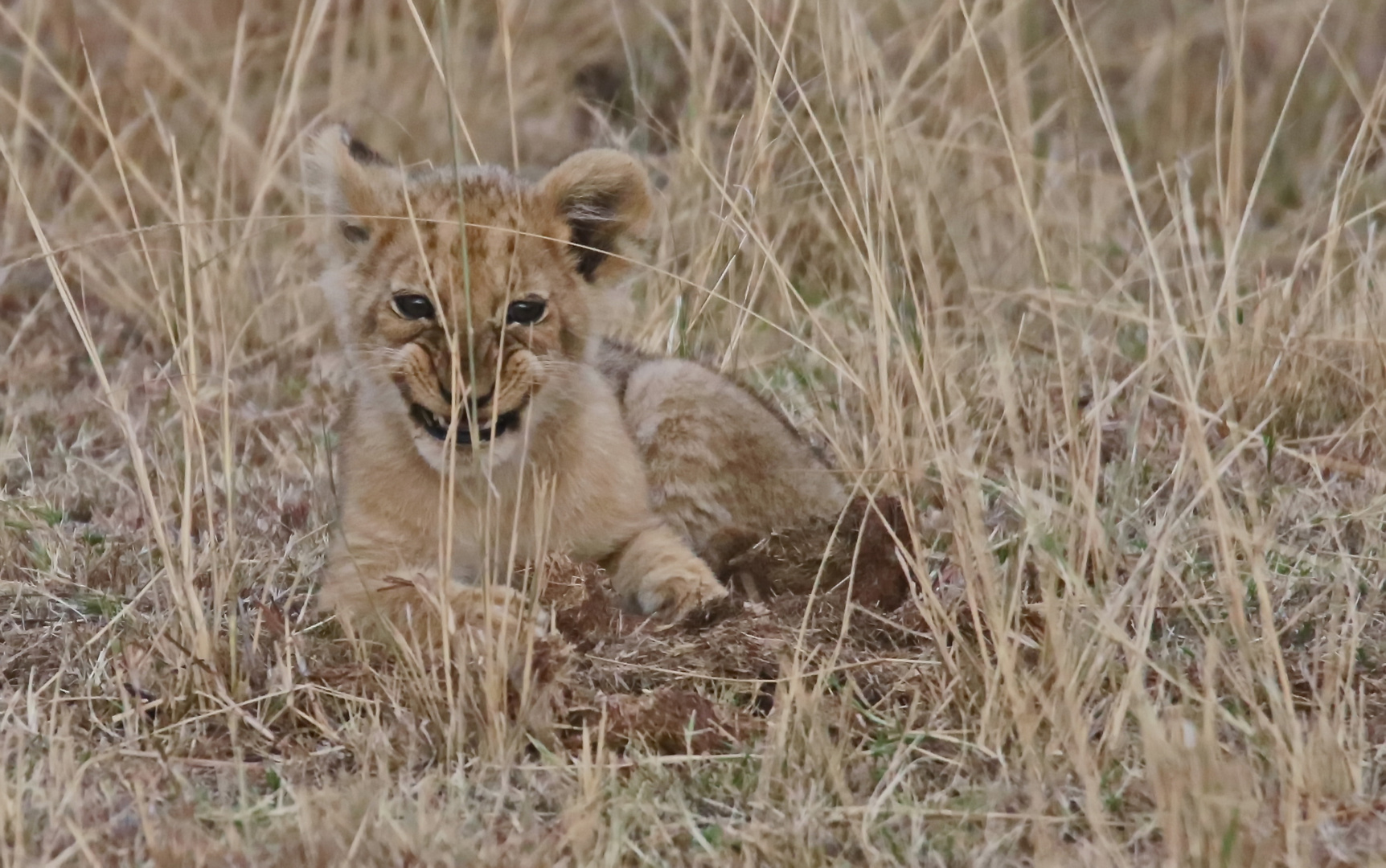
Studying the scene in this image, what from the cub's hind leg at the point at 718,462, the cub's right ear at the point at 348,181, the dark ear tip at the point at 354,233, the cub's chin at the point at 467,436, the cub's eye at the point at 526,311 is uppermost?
the cub's right ear at the point at 348,181

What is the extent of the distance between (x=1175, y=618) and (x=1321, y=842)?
3.56ft

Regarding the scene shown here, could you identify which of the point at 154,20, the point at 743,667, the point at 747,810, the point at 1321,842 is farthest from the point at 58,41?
the point at 1321,842

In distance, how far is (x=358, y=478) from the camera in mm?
4629

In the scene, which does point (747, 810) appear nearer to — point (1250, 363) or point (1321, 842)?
point (1321, 842)

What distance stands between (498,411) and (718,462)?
100 cm

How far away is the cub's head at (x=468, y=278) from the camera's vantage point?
418cm

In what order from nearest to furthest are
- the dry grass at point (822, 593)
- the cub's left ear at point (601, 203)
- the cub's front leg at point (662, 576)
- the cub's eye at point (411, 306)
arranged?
the dry grass at point (822, 593) < the cub's eye at point (411, 306) < the cub's front leg at point (662, 576) < the cub's left ear at point (601, 203)

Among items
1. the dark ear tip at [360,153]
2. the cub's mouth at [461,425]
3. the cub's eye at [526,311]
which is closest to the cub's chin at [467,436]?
the cub's mouth at [461,425]

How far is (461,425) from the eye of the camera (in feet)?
13.8

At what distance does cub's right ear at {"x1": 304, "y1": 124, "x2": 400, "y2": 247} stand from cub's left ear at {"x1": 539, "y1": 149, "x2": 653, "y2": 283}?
1.18 ft

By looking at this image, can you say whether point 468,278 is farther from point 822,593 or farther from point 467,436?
point 822,593

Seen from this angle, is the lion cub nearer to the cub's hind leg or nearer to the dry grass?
the cub's hind leg

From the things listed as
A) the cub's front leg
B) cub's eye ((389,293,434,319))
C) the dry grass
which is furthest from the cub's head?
the cub's front leg

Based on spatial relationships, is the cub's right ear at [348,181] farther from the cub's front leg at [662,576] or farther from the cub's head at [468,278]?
the cub's front leg at [662,576]
